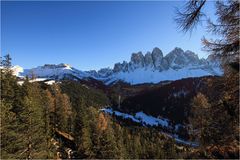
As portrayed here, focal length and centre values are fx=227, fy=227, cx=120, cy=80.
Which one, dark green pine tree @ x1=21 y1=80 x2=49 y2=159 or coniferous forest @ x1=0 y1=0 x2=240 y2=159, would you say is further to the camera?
dark green pine tree @ x1=21 y1=80 x2=49 y2=159

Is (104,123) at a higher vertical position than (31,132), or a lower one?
lower

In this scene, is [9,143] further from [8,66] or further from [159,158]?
[159,158]

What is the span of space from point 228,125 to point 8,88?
25.2m

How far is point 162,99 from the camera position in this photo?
188 metres

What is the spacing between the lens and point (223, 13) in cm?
573

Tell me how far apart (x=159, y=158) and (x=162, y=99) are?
452 feet

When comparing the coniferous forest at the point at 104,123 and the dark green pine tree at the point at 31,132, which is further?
the dark green pine tree at the point at 31,132

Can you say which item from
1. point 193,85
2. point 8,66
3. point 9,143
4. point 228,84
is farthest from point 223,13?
point 193,85

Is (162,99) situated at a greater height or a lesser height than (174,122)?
greater

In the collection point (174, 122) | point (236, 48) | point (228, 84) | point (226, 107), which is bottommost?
point (174, 122)

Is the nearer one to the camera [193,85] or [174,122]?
[174,122]

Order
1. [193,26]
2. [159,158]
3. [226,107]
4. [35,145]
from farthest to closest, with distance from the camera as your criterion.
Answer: [159,158], [35,145], [226,107], [193,26]

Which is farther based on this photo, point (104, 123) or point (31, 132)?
point (104, 123)

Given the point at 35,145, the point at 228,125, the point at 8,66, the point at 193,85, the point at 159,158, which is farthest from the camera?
the point at 193,85
